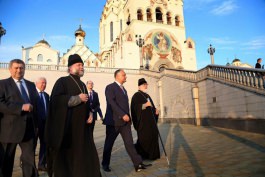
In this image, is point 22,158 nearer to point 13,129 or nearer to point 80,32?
point 13,129

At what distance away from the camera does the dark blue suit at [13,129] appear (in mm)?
3158

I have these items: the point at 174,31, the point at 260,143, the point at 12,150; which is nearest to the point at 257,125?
the point at 260,143

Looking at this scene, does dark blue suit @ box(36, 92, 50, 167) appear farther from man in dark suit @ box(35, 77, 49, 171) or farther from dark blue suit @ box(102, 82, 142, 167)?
dark blue suit @ box(102, 82, 142, 167)

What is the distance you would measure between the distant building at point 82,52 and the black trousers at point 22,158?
4274cm

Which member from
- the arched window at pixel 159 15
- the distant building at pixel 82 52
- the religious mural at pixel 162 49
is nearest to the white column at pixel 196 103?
the religious mural at pixel 162 49

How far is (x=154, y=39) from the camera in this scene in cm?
3612

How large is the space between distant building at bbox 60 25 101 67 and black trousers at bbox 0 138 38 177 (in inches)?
1683

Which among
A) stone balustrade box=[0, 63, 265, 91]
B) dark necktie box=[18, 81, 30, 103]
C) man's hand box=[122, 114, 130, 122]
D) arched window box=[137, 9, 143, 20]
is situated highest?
arched window box=[137, 9, 143, 20]

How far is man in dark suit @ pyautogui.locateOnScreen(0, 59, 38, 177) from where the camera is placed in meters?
3.16

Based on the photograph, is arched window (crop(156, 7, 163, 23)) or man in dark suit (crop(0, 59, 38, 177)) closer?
man in dark suit (crop(0, 59, 38, 177))

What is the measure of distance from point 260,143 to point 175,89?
35.9 feet

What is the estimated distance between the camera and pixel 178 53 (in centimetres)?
3709

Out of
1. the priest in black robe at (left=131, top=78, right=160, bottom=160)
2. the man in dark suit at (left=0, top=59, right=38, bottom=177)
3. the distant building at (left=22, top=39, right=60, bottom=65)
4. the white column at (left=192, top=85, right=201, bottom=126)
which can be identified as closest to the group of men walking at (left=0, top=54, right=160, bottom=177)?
the man in dark suit at (left=0, top=59, right=38, bottom=177)

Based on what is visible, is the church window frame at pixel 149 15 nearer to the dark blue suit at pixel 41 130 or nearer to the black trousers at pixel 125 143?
the dark blue suit at pixel 41 130
